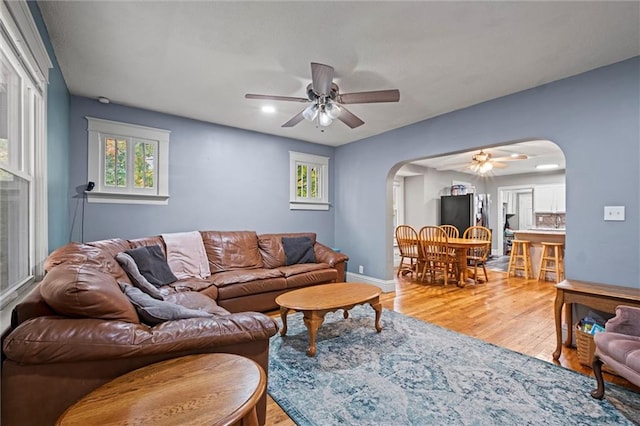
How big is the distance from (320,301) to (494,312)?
7.91 feet

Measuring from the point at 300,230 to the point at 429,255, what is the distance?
2356mm

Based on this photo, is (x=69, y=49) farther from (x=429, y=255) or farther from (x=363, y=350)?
(x=429, y=255)

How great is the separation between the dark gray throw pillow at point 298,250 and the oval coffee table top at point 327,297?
1.23 meters

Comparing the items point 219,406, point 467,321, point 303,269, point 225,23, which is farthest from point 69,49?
point 467,321

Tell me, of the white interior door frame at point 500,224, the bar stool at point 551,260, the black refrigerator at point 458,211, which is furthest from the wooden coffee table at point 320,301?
the white interior door frame at point 500,224

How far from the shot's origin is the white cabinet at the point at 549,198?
730cm

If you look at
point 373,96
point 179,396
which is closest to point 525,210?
point 373,96

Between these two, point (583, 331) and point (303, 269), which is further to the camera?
point (303, 269)

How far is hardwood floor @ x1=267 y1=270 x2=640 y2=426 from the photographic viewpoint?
2.54 metres

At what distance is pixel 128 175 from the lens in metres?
3.58

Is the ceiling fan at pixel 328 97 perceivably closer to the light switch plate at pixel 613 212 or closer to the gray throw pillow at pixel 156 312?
the gray throw pillow at pixel 156 312

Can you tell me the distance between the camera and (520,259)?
19.8 ft

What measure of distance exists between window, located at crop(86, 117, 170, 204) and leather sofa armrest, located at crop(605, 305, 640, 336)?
4.51 metres

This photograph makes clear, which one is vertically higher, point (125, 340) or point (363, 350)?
point (125, 340)
